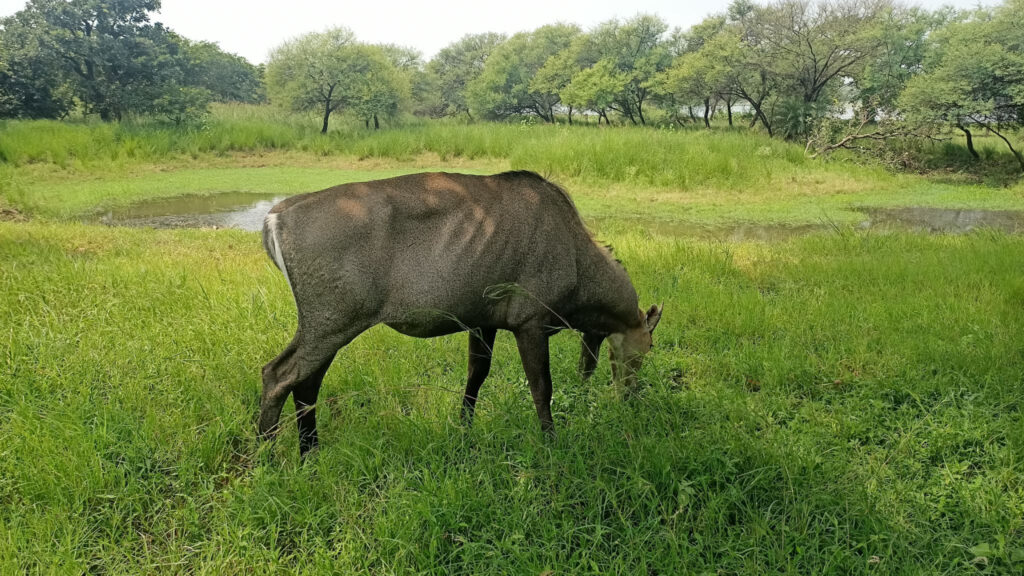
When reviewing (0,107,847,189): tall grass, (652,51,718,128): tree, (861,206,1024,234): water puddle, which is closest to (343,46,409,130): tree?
(0,107,847,189): tall grass

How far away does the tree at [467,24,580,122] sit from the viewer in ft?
93.0

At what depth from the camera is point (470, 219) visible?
286cm

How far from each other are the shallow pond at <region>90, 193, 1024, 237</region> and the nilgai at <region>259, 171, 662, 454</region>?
269 inches

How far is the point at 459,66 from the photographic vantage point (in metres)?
33.4

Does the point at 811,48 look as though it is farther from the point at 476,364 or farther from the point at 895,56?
the point at 476,364

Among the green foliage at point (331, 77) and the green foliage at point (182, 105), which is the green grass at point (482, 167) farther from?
the green foliage at point (331, 77)

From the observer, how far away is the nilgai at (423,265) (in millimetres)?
2705

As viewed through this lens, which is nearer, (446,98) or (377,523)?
(377,523)

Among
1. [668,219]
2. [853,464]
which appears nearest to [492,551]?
[853,464]

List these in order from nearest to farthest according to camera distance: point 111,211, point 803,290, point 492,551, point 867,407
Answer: point 492,551 → point 867,407 → point 803,290 → point 111,211

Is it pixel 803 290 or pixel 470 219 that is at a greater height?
pixel 470 219

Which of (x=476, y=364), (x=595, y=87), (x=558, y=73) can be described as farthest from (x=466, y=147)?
(x=476, y=364)

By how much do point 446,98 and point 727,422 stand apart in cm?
3155

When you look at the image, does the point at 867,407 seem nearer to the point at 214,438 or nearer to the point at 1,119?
the point at 214,438
